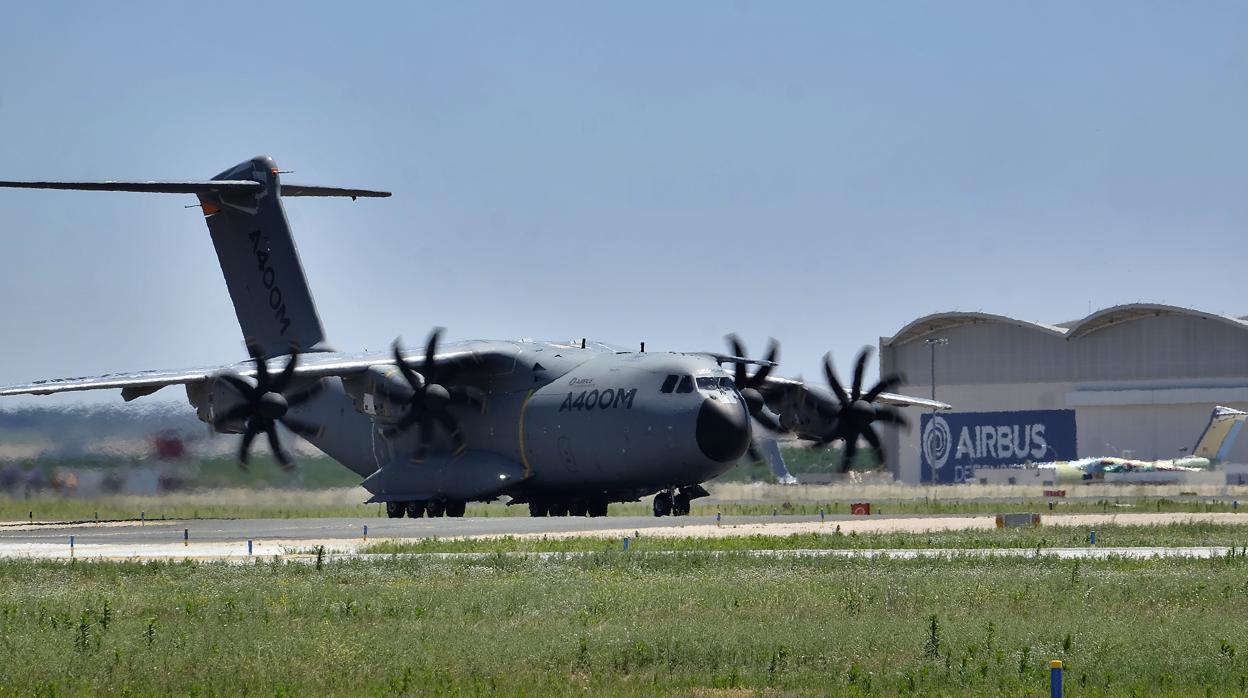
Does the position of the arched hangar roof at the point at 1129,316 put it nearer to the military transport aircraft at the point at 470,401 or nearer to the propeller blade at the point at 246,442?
the military transport aircraft at the point at 470,401

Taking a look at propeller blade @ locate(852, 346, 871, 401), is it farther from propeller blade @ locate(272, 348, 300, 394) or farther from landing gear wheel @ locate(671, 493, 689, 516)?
propeller blade @ locate(272, 348, 300, 394)

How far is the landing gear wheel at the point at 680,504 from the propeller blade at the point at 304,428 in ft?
32.5

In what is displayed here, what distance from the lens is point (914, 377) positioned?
3974 inches

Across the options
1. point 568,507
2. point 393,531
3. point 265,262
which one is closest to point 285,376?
point 393,531

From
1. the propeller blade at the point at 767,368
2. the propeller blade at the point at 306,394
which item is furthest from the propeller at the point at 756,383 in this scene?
the propeller blade at the point at 306,394

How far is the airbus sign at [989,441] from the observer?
313 ft

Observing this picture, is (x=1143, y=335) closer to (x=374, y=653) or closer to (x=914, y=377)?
(x=914, y=377)

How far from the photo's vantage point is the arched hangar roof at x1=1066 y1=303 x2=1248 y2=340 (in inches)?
3553

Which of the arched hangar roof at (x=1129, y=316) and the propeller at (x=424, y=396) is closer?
the propeller at (x=424, y=396)

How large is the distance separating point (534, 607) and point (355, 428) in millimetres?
25263

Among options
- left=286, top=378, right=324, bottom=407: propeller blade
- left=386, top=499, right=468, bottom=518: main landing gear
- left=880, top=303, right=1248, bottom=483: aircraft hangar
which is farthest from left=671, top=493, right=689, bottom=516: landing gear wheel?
left=880, top=303, right=1248, bottom=483: aircraft hangar

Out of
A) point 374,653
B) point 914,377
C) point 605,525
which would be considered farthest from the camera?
point 914,377

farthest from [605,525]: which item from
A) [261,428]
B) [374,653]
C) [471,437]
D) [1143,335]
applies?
[1143,335]

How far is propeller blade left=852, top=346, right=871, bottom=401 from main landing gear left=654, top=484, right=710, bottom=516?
4814 mm
